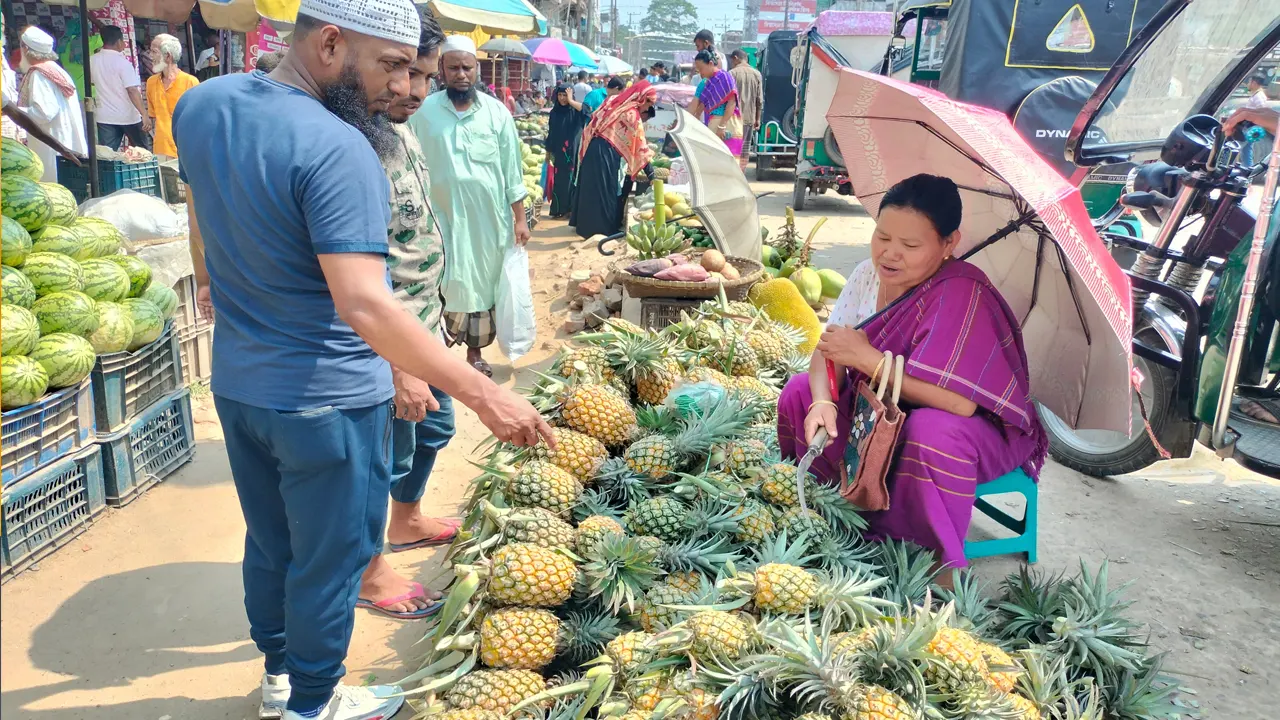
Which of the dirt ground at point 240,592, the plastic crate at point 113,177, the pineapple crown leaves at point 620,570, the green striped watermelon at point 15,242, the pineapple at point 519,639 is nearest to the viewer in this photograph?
the pineapple at point 519,639

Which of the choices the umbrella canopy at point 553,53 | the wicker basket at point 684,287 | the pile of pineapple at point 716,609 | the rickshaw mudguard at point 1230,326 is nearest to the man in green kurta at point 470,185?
the wicker basket at point 684,287

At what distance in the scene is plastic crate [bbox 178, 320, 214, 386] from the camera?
5141 mm

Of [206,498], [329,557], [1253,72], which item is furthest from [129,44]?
[1253,72]

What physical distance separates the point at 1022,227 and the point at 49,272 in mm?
3964

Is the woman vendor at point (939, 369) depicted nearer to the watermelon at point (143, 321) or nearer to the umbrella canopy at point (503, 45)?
the watermelon at point (143, 321)

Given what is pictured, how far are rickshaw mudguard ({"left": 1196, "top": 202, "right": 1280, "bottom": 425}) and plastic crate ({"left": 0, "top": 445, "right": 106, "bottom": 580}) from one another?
188 inches

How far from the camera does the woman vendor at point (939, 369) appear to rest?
9.20 feet

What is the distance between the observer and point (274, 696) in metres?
2.72

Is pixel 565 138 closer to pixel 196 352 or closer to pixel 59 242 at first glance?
pixel 196 352

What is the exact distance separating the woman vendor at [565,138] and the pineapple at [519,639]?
363 inches

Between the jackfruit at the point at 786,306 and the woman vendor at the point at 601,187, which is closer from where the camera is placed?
the jackfruit at the point at 786,306

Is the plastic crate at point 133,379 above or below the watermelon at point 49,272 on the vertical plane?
below

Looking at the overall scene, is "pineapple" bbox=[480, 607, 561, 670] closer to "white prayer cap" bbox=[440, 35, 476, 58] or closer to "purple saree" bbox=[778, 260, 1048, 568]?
"purple saree" bbox=[778, 260, 1048, 568]

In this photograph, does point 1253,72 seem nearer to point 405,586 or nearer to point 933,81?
point 405,586
